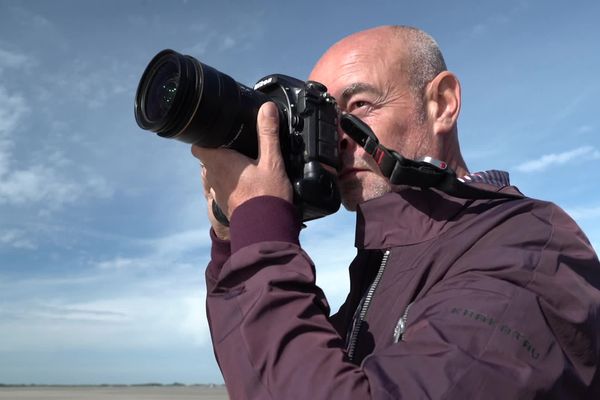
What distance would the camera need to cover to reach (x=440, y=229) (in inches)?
62.3

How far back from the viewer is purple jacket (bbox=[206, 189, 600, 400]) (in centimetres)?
114

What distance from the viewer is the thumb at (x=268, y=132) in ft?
5.31

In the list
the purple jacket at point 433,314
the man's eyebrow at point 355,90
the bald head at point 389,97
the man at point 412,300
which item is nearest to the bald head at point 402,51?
the bald head at point 389,97

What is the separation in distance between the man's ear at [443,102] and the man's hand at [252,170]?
71 cm

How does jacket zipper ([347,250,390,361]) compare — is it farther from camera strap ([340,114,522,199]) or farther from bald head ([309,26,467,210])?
bald head ([309,26,467,210])

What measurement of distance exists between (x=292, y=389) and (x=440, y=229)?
2.12ft

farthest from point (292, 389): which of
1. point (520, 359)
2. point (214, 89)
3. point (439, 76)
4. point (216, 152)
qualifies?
point (439, 76)

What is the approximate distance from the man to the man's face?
0.78ft

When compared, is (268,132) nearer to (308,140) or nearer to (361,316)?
(308,140)

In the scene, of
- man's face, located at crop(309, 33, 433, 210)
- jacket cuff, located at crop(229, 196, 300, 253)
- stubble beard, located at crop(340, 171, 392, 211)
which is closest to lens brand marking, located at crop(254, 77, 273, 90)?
A: man's face, located at crop(309, 33, 433, 210)

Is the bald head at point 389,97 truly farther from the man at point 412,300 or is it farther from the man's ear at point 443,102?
the man at point 412,300

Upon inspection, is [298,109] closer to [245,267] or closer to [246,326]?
[245,267]

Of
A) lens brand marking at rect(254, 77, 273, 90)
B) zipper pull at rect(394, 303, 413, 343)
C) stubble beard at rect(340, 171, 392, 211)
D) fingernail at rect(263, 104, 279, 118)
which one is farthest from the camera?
lens brand marking at rect(254, 77, 273, 90)

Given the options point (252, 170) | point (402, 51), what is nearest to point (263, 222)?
point (252, 170)
